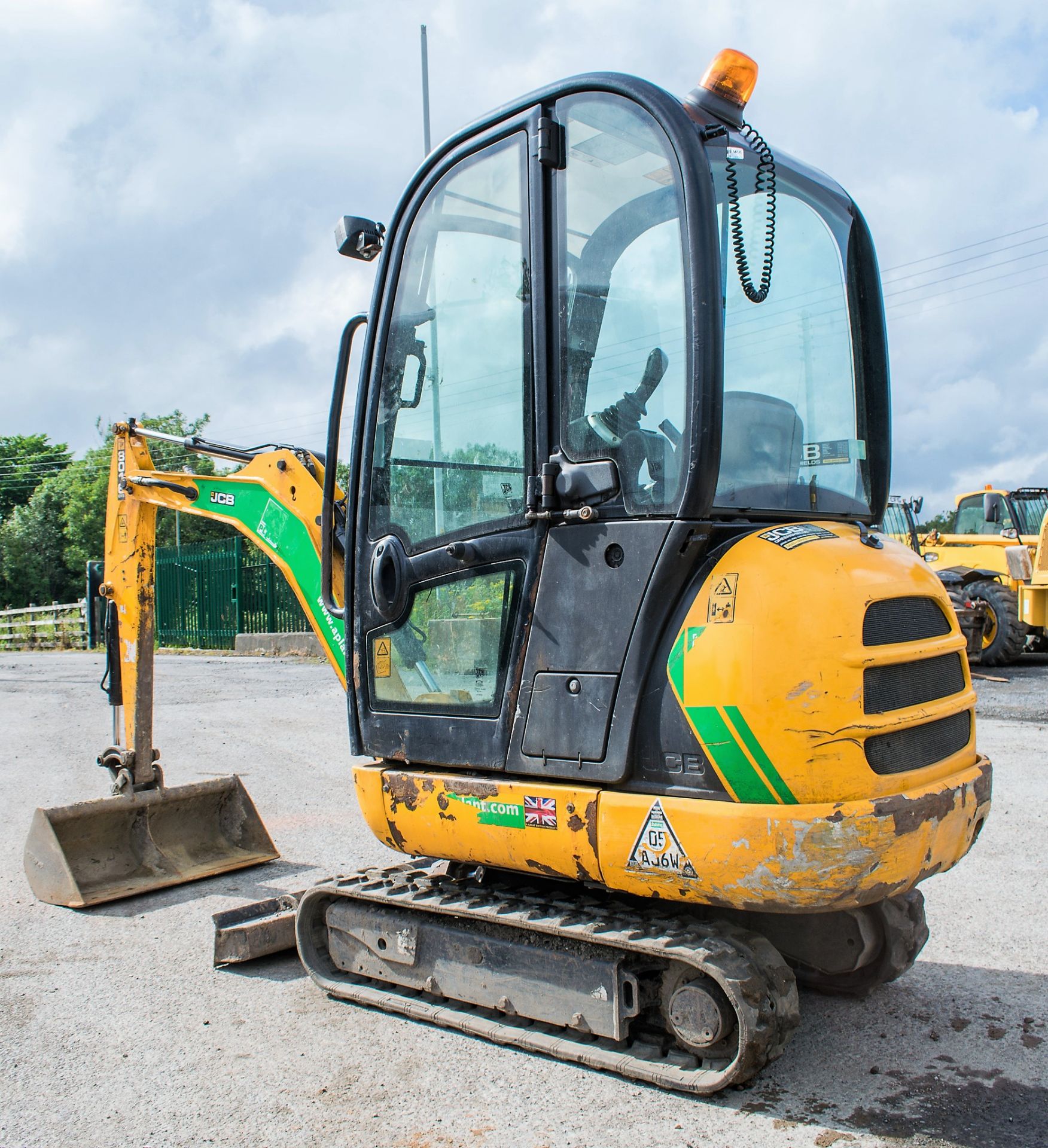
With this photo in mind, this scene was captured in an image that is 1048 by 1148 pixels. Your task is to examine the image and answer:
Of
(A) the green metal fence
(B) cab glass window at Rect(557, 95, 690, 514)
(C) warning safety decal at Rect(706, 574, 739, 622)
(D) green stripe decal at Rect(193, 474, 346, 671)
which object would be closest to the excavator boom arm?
(D) green stripe decal at Rect(193, 474, 346, 671)

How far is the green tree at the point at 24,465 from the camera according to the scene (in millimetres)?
60562

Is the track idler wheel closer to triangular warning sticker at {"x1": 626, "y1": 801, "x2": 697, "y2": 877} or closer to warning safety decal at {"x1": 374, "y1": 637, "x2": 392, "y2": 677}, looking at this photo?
triangular warning sticker at {"x1": 626, "y1": 801, "x2": 697, "y2": 877}

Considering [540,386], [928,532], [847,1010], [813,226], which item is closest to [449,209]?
[540,386]

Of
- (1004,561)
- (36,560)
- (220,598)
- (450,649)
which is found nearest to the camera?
(450,649)

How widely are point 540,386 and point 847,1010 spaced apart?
7.83 ft

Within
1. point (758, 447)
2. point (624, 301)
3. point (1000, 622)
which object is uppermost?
point (624, 301)

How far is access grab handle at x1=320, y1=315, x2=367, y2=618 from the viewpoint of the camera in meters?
3.85

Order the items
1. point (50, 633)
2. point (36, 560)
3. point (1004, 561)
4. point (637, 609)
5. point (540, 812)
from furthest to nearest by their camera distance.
Answer: point (36, 560), point (50, 633), point (1004, 561), point (540, 812), point (637, 609)

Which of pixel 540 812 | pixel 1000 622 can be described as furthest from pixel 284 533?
pixel 1000 622

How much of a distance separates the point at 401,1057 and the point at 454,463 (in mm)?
1877

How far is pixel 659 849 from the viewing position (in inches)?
114

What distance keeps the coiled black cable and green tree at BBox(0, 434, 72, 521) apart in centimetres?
6144

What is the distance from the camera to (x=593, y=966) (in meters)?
3.16

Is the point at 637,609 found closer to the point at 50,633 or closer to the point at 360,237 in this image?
the point at 360,237
